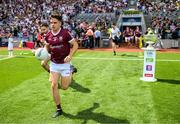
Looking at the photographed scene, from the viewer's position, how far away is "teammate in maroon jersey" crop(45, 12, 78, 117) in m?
6.79

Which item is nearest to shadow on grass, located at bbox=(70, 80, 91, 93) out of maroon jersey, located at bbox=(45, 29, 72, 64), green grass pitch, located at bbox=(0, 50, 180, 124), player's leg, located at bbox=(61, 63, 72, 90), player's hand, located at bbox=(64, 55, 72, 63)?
green grass pitch, located at bbox=(0, 50, 180, 124)

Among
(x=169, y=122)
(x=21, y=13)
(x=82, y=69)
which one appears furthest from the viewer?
(x=21, y=13)

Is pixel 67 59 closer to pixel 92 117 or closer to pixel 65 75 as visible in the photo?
pixel 65 75

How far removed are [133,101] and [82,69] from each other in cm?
571

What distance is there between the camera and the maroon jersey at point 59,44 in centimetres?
679

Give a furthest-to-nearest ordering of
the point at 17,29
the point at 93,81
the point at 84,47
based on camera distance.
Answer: the point at 17,29
the point at 84,47
the point at 93,81

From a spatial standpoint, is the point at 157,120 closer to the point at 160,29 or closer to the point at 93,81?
the point at 93,81

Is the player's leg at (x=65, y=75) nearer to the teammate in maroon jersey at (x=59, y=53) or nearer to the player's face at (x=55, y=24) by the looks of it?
the teammate in maroon jersey at (x=59, y=53)

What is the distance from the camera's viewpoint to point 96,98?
841 cm

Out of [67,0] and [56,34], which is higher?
[67,0]

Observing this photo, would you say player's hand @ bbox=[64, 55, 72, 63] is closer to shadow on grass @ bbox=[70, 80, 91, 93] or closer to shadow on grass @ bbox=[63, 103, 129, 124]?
shadow on grass @ bbox=[63, 103, 129, 124]

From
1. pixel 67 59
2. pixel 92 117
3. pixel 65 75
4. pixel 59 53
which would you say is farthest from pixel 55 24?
pixel 92 117

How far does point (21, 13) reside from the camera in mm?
36562

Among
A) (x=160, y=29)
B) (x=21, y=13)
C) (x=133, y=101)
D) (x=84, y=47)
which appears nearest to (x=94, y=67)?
(x=133, y=101)
